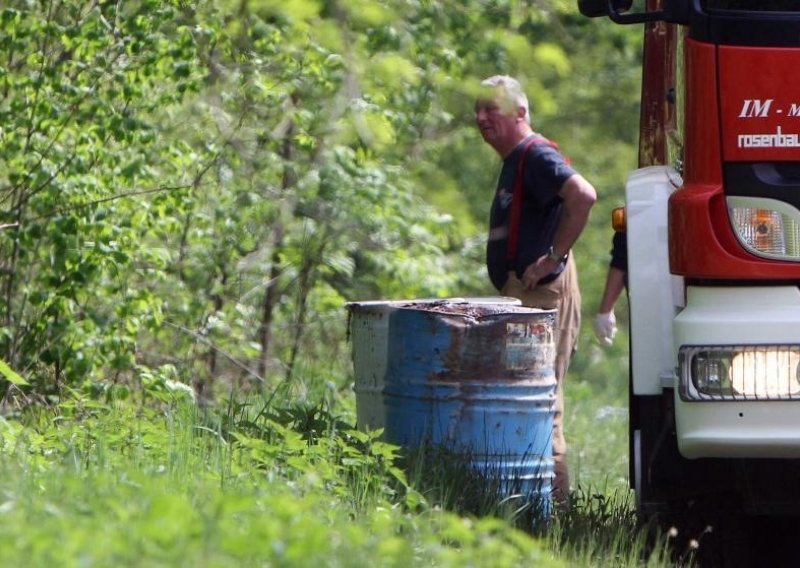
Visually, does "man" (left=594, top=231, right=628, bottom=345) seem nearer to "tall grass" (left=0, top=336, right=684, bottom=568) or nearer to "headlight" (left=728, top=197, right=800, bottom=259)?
"tall grass" (left=0, top=336, right=684, bottom=568)

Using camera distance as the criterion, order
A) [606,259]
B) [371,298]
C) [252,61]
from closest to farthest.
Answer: [252,61] < [371,298] < [606,259]

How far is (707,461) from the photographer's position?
5.49 meters

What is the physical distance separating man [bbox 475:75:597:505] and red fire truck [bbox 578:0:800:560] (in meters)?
1.92

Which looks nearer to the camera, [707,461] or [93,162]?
[707,461]

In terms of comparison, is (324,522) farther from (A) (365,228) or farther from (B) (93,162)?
(A) (365,228)

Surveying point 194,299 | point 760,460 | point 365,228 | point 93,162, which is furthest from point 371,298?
point 760,460

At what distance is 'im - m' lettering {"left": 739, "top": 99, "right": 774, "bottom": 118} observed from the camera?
16.5 ft

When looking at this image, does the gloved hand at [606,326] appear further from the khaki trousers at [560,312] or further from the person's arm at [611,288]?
the khaki trousers at [560,312]

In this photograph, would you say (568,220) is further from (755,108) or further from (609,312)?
(755,108)

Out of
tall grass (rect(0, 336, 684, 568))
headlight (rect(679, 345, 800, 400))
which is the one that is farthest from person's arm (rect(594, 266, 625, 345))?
headlight (rect(679, 345, 800, 400))

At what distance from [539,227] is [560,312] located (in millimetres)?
423

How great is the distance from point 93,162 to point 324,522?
3.76 m

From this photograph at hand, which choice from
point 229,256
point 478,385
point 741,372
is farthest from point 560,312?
point 229,256

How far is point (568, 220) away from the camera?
7.41 metres
